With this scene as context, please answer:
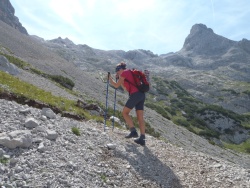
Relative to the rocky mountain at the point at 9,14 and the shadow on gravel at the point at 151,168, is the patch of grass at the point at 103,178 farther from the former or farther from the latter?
the rocky mountain at the point at 9,14

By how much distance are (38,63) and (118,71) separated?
54412mm

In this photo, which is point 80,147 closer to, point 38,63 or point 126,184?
point 126,184

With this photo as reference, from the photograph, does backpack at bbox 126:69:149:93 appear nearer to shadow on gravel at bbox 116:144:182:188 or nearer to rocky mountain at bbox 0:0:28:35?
shadow on gravel at bbox 116:144:182:188

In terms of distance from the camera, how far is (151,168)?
12180 mm

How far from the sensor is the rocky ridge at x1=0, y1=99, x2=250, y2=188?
862cm

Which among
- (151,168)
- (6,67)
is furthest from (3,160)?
(6,67)

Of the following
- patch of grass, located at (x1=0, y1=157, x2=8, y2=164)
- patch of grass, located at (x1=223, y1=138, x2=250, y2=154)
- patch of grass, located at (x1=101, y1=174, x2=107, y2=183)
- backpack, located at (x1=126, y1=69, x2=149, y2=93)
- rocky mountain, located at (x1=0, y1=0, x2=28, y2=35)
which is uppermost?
rocky mountain, located at (x1=0, y1=0, x2=28, y2=35)

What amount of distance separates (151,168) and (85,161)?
9.94 ft

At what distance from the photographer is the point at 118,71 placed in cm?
1433

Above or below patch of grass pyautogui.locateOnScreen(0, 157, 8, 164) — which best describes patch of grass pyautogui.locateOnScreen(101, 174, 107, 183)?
below

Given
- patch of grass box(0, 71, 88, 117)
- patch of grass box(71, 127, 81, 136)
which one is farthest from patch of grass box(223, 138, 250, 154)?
patch of grass box(71, 127, 81, 136)

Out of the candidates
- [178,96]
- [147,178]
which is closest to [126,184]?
[147,178]

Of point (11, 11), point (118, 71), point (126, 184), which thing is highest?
point (11, 11)

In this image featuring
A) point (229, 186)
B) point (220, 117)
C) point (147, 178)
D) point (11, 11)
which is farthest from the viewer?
point (11, 11)
